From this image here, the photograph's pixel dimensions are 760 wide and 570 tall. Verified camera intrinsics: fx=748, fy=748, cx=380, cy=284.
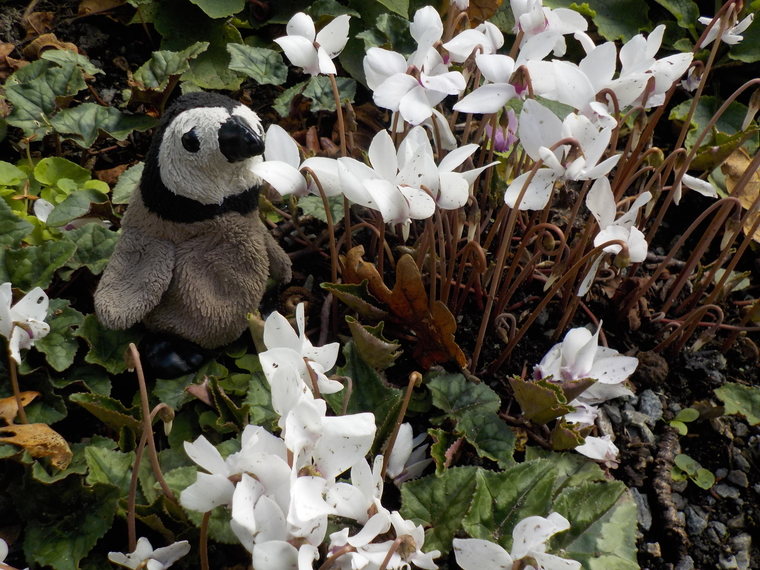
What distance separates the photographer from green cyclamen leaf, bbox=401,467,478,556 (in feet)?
4.20

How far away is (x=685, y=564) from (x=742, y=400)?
0.43 m


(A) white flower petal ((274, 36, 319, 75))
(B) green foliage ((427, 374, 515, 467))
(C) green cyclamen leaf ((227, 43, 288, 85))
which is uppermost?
(A) white flower petal ((274, 36, 319, 75))

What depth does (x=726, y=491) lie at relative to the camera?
1.69m

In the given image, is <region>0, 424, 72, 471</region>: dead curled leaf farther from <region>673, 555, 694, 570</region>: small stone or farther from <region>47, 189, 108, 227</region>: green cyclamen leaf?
<region>673, 555, 694, 570</region>: small stone

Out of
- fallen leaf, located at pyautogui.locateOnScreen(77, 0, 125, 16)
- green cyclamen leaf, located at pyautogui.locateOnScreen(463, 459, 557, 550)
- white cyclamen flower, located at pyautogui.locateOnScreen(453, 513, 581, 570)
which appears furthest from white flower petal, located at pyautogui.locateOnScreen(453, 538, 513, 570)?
fallen leaf, located at pyautogui.locateOnScreen(77, 0, 125, 16)

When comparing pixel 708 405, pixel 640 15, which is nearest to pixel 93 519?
pixel 708 405

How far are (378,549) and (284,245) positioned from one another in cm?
110

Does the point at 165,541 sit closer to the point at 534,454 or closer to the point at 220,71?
the point at 534,454

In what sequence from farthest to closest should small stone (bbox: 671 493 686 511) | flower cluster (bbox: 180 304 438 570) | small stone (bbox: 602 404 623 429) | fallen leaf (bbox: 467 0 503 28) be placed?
fallen leaf (bbox: 467 0 503 28) → small stone (bbox: 602 404 623 429) → small stone (bbox: 671 493 686 511) → flower cluster (bbox: 180 304 438 570)

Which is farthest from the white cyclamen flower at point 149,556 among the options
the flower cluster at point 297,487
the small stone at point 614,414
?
the small stone at point 614,414

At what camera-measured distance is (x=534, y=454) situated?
1.52 metres

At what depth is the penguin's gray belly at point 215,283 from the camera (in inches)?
57.5

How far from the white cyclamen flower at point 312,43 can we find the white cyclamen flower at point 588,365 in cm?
69

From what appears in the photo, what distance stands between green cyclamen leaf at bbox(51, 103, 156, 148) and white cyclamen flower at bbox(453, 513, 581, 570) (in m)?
1.50
